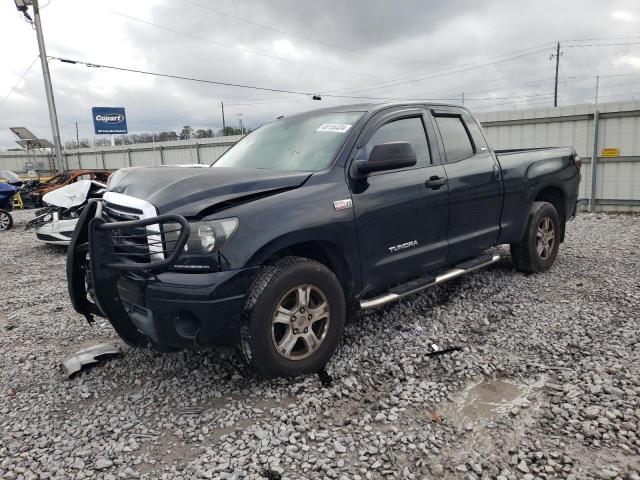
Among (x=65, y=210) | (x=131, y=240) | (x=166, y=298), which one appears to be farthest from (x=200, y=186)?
(x=65, y=210)

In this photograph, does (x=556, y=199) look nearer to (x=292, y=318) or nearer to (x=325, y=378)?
(x=325, y=378)

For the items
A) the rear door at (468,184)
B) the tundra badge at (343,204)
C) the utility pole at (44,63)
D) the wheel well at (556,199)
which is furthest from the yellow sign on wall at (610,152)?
the utility pole at (44,63)

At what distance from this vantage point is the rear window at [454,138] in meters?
4.43

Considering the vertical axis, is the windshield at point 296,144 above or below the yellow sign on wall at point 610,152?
above

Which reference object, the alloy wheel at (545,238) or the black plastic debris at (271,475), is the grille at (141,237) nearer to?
the black plastic debris at (271,475)

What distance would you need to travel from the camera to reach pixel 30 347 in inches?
162

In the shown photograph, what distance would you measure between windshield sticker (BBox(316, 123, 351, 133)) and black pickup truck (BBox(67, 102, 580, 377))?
0.02 meters

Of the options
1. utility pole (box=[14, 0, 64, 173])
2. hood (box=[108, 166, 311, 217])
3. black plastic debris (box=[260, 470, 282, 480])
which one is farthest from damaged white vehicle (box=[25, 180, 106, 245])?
utility pole (box=[14, 0, 64, 173])

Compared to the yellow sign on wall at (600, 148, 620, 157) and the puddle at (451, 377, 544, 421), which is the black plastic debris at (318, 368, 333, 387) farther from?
the yellow sign on wall at (600, 148, 620, 157)

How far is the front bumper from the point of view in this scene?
2770 millimetres

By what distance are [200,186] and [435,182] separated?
2037mm

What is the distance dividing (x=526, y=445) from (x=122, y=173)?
3250mm

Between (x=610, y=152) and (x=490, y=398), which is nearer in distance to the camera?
(x=490, y=398)

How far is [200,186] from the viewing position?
3004 mm
